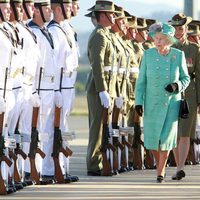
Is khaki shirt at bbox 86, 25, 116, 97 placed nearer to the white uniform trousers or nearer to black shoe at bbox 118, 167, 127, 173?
black shoe at bbox 118, 167, 127, 173

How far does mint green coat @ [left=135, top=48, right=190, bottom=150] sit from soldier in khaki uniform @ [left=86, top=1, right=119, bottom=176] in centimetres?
120

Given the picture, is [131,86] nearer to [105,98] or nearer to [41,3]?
[105,98]

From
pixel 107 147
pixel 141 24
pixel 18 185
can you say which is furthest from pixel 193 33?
pixel 18 185

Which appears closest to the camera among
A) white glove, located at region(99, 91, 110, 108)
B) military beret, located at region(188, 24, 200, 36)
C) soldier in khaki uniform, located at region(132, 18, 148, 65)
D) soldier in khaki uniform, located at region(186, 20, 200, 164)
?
white glove, located at region(99, 91, 110, 108)

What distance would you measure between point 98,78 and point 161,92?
1.43 meters

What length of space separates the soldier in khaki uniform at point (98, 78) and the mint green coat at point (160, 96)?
1.20 meters

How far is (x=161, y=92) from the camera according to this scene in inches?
792

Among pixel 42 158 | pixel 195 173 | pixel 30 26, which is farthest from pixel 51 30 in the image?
pixel 195 173

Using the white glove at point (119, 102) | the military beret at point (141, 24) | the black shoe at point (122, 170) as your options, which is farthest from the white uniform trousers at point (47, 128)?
the military beret at point (141, 24)

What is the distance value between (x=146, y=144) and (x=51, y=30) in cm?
184

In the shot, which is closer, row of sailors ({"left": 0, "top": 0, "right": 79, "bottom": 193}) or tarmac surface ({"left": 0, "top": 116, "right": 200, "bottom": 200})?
tarmac surface ({"left": 0, "top": 116, "right": 200, "bottom": 200})

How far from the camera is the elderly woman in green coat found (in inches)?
790

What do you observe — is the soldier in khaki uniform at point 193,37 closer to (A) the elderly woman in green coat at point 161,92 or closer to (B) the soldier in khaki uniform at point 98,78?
(B) the soldier in khaki uniform at point 98,78

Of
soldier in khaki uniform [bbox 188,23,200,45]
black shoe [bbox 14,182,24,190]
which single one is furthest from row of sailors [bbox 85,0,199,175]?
black shoe [bbox 14,182,24,190]
